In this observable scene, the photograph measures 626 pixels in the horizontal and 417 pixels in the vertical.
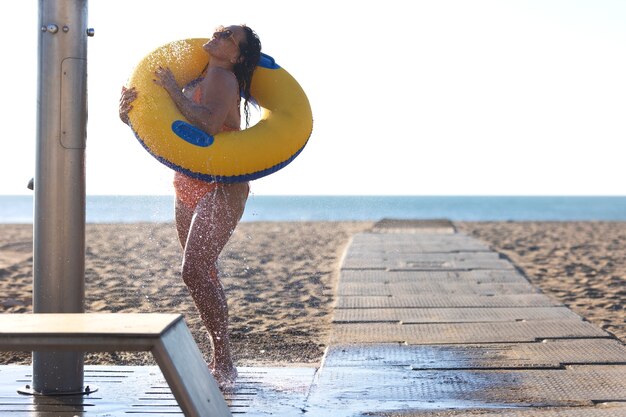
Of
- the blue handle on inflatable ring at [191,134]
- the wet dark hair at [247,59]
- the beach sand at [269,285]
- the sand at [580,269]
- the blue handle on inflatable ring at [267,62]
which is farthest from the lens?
the sand at [580,269]

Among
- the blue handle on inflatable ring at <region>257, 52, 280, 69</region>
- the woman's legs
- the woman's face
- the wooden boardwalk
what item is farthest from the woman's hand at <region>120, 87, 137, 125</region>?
the wooden boardwalk

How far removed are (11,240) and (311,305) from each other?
953 centimetres

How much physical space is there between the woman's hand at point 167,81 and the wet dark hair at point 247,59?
278 mm

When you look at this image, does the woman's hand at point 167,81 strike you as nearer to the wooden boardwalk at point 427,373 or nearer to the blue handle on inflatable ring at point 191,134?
the blue handle on inflatable ring at point 191,134

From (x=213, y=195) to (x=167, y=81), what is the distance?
0.55m

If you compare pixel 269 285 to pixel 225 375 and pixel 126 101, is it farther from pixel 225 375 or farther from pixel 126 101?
pixel 126 101

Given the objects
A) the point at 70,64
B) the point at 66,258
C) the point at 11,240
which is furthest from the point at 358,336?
the point at 11,240

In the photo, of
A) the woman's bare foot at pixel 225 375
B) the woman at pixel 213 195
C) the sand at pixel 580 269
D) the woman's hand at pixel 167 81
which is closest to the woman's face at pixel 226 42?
the woman at pixel 213 195

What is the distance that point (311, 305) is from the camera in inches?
277

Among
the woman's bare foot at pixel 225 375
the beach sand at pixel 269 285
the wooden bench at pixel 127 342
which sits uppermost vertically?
the wooden bench at pixel 127 342

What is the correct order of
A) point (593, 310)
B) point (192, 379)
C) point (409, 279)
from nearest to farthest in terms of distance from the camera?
point (192, 379)
point (593, 310)
point (409, 279)

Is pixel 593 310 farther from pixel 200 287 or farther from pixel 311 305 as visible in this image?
pixel 200 287

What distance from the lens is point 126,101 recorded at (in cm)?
395

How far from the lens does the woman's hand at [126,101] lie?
393 centimetres
